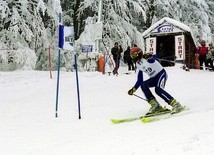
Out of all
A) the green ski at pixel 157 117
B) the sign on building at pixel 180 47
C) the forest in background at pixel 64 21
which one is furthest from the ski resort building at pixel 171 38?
the green ski at pixel 157 117

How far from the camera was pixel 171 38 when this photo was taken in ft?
84.2

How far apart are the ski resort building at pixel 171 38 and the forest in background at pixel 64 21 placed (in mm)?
1959

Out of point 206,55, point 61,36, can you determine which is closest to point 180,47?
point 206,55

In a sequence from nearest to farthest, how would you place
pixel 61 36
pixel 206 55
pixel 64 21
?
1. pixel 61 36
2. pixel 206 55
3. pixel 64 21

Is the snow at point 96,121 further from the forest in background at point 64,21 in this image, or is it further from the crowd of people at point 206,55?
the forest in background at point 64,21

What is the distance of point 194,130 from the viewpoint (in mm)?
7336

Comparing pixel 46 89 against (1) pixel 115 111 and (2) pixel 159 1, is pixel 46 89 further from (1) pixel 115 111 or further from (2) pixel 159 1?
(2) pixel 159 1

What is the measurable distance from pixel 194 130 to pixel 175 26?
16475 mm

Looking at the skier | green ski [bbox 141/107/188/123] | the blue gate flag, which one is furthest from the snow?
the blue gate flag

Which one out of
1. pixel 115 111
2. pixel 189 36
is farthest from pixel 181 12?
pixel 115 111

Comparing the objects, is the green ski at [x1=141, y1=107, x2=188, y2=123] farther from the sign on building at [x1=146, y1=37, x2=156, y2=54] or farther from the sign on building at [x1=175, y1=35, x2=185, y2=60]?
the sign on building at [x1=146, y1=37, x2=156, y2=54]

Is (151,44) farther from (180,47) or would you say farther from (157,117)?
(157,117)

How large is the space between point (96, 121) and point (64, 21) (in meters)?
18.7

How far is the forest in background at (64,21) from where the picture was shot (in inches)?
861
